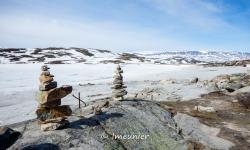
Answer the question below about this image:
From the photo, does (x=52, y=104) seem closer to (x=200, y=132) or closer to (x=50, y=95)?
(x=50, y=95)

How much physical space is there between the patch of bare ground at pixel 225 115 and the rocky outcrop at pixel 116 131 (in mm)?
4634

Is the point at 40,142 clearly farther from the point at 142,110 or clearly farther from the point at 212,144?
the point at 212,144

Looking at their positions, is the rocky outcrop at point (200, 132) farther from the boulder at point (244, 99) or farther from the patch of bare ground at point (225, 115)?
the boulder at point (244, 99)

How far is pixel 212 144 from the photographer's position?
24.8 metres

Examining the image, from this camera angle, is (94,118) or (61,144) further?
(94,118)

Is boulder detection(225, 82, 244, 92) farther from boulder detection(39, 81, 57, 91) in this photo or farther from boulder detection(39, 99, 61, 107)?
boulder detection(39, 81, 57, 91)

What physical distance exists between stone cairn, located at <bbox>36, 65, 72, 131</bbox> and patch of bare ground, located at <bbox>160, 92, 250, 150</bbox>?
47.5ft

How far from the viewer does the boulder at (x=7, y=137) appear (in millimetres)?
17172

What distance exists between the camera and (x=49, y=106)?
1931 centimetres

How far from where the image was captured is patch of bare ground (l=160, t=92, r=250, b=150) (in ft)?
87.6

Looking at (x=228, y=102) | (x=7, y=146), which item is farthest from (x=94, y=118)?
(x=228, y=102)

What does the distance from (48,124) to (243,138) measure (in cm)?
1724

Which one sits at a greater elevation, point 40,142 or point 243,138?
point 40,142

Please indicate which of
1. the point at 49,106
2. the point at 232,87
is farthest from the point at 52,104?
the point at 232,87
